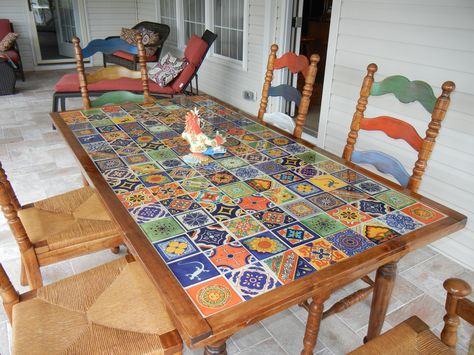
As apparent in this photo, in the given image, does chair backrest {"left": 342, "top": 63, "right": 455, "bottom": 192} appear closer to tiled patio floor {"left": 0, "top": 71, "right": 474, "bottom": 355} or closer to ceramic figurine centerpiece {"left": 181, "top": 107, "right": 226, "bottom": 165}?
ceramic figurine centerpiece {"left": 181, "top": 107, "right": 226, "bottom": 165}

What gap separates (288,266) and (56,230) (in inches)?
45.1

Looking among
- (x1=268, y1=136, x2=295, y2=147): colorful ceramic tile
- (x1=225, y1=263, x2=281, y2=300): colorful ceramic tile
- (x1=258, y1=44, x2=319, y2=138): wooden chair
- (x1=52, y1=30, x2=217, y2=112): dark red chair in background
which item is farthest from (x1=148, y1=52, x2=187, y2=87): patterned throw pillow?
(x1=225, y1=263, x2=281, y2=300): colorful ceramic tile

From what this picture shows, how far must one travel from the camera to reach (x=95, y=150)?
5.88 feet

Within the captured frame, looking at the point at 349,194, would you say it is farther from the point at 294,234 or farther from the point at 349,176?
the point at 294,234

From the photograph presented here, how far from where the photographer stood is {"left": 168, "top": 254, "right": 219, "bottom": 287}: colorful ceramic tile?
103 cm

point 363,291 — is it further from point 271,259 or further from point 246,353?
point 271,259

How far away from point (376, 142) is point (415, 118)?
1.19 feet

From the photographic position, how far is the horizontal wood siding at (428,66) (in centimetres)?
224

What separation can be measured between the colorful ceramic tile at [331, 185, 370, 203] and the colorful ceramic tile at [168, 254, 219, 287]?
23.5 inches

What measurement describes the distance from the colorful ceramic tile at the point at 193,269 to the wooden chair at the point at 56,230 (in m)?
0.68

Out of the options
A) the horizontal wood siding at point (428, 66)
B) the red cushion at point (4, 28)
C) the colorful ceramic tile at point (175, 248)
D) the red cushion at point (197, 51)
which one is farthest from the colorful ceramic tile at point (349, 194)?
the red cushion at point (4, 28)

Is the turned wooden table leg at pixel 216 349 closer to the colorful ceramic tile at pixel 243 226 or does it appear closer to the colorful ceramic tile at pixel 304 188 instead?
the colorful ceramic tile at pixel 243 226

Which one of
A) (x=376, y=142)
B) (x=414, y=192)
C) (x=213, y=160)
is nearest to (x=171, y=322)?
(x=213, y=160)

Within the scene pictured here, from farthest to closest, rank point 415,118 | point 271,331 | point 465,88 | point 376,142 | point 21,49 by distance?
point 21,49 → point 376,142 → point 415,118 → point 465,88 → point 271,331
